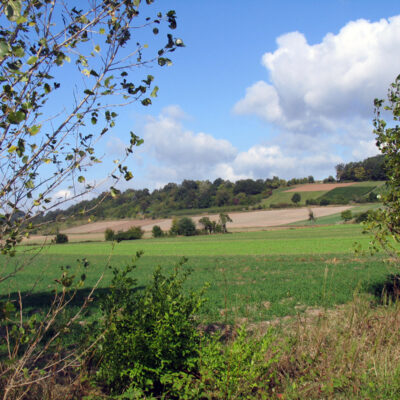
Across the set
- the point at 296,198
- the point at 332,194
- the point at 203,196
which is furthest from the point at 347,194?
the point at 203,196

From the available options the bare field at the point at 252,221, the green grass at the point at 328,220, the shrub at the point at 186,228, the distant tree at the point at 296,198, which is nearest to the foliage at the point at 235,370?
the green grass at the point at 328,220

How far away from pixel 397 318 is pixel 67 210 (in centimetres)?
484

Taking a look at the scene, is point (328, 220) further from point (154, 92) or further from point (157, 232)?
point (154, 92)

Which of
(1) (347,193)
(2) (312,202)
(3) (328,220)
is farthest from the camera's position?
(2) (312,202)

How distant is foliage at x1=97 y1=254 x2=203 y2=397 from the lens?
4297 mm

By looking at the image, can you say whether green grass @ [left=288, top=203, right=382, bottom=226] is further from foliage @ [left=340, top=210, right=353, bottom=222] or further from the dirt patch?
the dirt patch

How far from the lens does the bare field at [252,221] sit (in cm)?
7344

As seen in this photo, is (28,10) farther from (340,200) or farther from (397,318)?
(340,200)

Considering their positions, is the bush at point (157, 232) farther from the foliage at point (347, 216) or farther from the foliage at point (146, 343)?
the foliage at point (146, 343)

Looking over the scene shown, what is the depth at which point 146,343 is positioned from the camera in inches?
170

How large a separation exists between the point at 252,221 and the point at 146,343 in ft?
241

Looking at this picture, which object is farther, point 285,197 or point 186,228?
point 285,197

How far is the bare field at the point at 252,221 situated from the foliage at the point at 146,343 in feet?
217

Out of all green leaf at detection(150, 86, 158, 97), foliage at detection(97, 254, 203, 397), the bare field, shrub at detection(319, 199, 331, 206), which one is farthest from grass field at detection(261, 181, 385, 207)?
green leaf at detection(150, 86, 158, 97)
